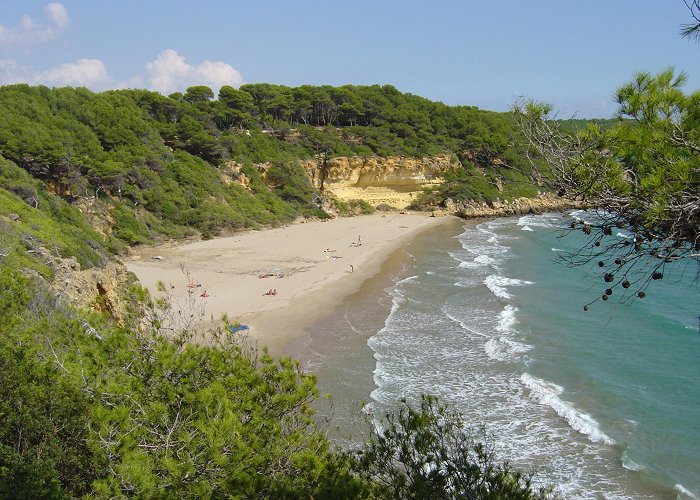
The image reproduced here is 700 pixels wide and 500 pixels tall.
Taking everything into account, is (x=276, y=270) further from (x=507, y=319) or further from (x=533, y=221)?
(x=533, y=221)

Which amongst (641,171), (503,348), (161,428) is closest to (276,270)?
(503,348)

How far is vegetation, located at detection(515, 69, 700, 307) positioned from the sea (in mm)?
3451

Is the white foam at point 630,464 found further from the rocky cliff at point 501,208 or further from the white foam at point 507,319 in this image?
the rocky cliff at point 501,208

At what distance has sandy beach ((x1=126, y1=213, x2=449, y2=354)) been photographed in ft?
70.4

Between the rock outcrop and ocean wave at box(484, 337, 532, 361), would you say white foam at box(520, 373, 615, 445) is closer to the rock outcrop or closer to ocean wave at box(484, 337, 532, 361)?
ocean wave at box(484, 337, 532, 361)

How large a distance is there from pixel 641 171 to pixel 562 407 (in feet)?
36.3

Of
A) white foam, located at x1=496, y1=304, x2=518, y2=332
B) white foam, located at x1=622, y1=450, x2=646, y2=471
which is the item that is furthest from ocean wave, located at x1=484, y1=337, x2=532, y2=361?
white foam, located at x1=622, y1=450, x2=646, y2=471

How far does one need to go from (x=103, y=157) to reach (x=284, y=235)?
1144cm

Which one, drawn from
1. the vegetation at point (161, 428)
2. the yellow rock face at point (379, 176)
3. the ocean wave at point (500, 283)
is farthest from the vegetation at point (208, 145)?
the vegetation at point (161, 428)

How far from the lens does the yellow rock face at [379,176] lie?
165 ft

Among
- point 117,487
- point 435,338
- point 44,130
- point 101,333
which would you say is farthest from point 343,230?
point 117,487

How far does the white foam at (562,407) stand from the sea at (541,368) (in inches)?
1.2

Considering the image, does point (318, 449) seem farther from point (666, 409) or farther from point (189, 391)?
point (666, 409)

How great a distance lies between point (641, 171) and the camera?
432 centimetres
